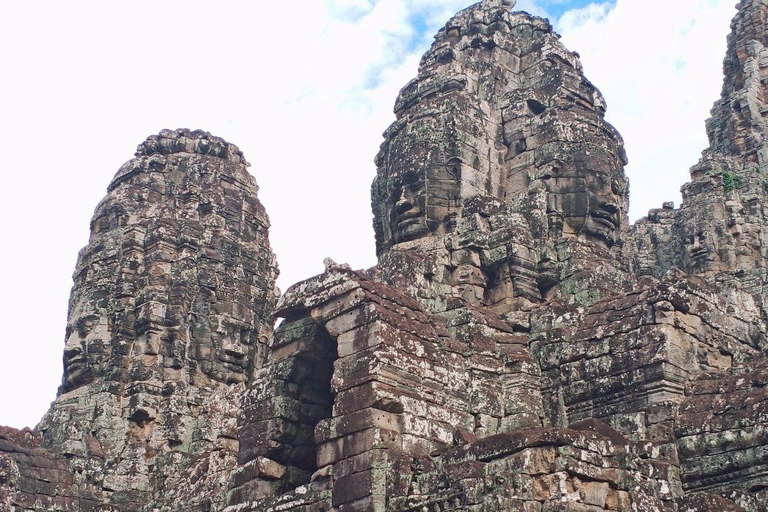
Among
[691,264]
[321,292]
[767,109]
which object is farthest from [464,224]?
[767,109]

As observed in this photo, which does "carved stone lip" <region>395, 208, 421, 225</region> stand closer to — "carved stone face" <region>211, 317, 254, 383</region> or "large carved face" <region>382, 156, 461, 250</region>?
"large carved face" <region>382, 156, 461, 250</region>

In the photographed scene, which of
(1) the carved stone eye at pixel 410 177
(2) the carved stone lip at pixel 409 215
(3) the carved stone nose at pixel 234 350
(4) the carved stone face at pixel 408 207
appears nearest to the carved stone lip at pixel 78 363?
(3) the carved stone nose at pixel 234 350

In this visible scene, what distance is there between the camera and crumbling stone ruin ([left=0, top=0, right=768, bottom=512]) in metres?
13.1

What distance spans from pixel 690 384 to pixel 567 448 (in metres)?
3.28

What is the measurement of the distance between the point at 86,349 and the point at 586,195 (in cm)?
1067

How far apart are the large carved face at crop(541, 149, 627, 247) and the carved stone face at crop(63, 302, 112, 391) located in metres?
9.69

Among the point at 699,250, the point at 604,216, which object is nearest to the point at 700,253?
the point at 699,250

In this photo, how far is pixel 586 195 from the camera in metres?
18.1

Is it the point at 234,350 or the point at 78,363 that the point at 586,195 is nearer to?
the point at 234,350

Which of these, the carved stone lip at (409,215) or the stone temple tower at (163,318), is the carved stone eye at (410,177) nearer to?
the carved stone lip at (409,215)

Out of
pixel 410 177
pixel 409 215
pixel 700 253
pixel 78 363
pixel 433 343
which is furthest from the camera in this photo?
pixel 700 253

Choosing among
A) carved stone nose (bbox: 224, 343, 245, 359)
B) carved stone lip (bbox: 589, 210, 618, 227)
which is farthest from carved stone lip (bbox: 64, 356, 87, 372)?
carved stone lip (bbox: 589, 210, 618, 227)

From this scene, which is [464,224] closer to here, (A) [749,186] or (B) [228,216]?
(B) [228,216]

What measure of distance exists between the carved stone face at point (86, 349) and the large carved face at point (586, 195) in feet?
31.8
